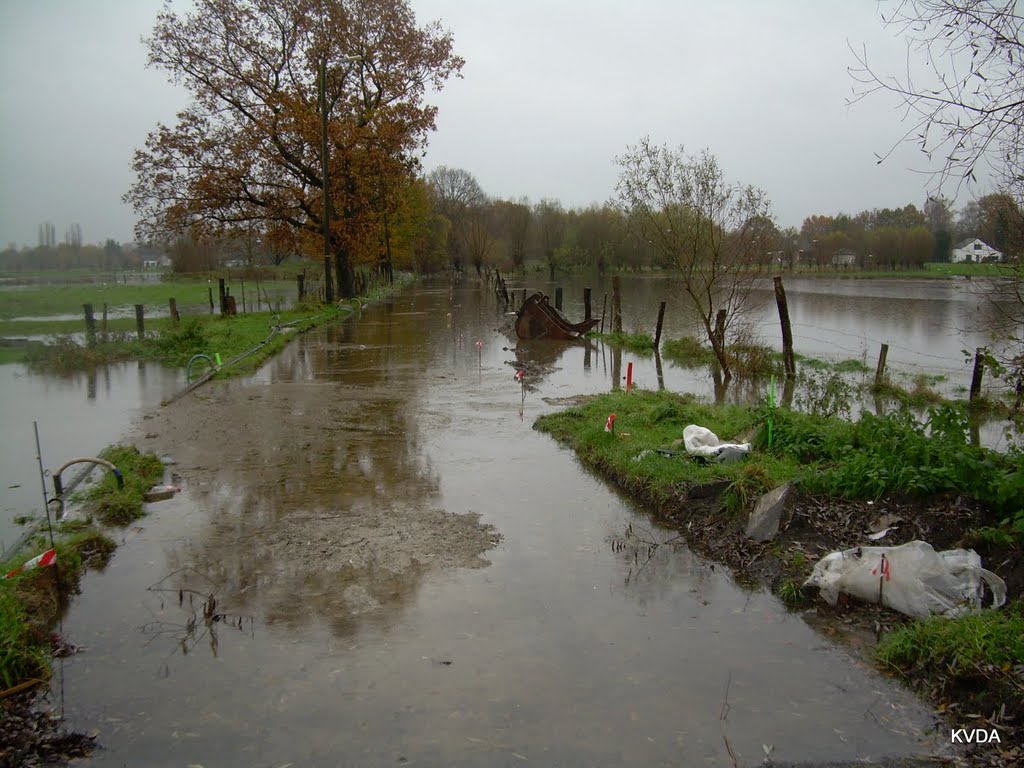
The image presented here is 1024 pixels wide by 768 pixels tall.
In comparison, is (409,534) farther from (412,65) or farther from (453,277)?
(453,277)

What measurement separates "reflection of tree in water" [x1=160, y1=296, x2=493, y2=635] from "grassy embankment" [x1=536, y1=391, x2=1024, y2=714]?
2180mm

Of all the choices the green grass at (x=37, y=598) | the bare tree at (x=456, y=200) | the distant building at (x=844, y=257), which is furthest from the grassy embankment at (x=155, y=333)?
the distant building at (x=844, y=257)

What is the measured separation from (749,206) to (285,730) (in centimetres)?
1602

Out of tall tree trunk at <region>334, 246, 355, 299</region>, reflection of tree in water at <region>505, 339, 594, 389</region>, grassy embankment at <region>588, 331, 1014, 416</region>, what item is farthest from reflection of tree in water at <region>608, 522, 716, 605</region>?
tall tree trunk at <region>334, 246, 355, 299</region>

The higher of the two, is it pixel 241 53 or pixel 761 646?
pixel 241 53

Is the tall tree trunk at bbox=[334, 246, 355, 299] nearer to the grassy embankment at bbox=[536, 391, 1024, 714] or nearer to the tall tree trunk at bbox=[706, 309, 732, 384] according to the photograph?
the tall tree trunk at bbox=[706, 309, 732, 384]

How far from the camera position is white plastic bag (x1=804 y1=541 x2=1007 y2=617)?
5012 millimetres

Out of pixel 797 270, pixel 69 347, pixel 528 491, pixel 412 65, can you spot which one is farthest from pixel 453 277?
pixel 528 491

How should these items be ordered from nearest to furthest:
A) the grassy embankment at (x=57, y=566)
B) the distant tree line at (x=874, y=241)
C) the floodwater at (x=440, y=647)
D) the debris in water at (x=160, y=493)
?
the floodwater at (x=440, y=647), the grassy embankment at (x=57, y=566), the debris in water at (x=160, y=493), the distant tree line at (x=874, y=241)

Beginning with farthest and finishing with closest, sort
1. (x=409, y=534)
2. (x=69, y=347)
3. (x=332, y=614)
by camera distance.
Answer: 1. (x=69, y=347)
2. (x=409, y=534)
3. (x=332, y=614)

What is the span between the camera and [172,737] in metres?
3.95

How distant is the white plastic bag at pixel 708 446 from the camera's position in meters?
8.21

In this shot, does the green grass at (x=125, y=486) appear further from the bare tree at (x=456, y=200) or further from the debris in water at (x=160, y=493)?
the bare tree at (x=456, y=200)

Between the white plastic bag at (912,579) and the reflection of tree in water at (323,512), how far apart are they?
293cm
